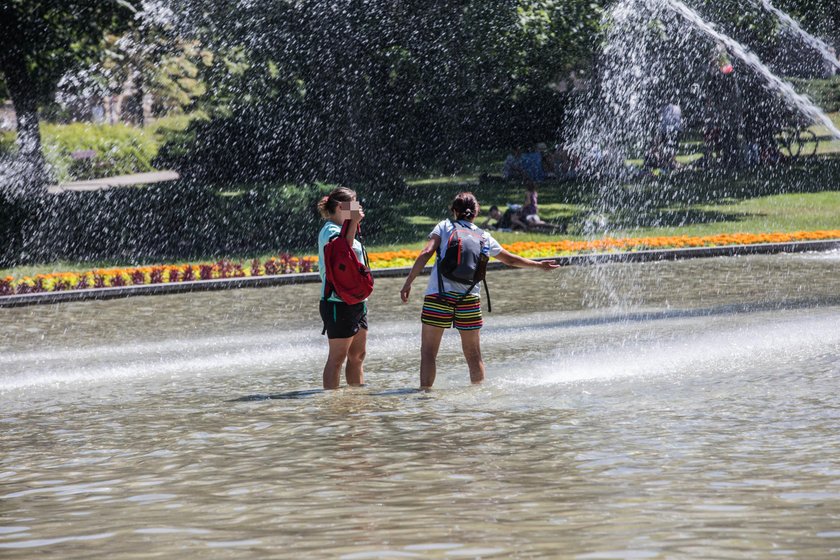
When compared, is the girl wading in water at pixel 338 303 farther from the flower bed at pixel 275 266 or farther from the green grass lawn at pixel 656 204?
the green grass lawn at pixel 656 204

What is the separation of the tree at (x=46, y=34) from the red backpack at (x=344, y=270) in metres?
20.8

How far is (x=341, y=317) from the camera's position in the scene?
359 inches

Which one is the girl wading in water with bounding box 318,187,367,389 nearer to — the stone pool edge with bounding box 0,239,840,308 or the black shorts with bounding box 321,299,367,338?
the black shorts with bounding box 321,299,367,338

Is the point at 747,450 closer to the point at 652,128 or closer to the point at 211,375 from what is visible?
the point at 211,375

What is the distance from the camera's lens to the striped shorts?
924 cm

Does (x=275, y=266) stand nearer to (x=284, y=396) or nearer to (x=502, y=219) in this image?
(x=502, y=219)

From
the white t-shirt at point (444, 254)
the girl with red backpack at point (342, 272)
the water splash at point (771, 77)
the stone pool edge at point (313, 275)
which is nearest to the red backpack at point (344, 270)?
the girl with red backpack at point (342, 272)

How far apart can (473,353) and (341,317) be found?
3.58ft

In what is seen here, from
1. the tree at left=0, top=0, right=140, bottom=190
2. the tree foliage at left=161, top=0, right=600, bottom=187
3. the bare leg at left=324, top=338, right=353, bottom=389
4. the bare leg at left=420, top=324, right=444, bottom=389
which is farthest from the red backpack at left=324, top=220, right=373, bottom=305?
the tree at left=0, top=0, right=140, bottom=190

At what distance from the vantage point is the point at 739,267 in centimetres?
1969

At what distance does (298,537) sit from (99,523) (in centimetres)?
104

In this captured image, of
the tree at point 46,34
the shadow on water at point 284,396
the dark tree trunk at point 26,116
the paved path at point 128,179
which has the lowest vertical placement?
A: the shadow on water at point 284,396

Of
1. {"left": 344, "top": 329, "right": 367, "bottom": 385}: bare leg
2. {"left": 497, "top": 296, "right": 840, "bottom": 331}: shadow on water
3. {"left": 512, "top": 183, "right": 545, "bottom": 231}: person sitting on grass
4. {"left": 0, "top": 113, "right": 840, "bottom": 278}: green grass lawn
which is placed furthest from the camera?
{"left": 0, "top": 113, "right": 840, "bottom": 278}: green grass lawn

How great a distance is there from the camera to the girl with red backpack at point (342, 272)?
8.88 meters
